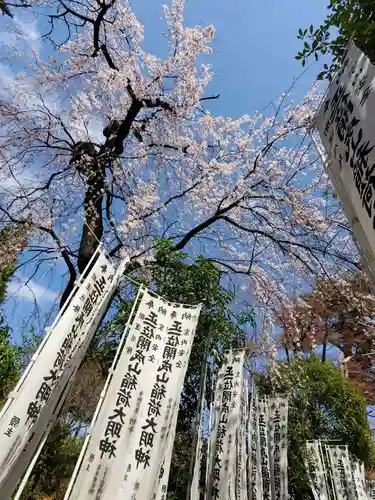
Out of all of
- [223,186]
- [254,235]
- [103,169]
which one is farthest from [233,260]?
[103,169]

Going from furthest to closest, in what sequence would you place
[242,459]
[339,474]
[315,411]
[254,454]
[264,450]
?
[315,411] → [339,474] → [264,450] → [254,454] → [242,459]

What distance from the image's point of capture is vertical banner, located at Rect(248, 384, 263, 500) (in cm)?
555

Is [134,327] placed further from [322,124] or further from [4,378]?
[4,378]

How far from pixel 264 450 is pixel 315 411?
3.90 m

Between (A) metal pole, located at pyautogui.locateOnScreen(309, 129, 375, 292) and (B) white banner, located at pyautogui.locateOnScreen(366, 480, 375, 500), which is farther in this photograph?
(B) white banner, located at pyautogui.locateOnScreen(366, 480, 375, 500)

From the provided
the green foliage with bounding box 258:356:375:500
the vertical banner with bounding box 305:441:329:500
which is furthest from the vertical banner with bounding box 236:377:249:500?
the vertical banner with bounding box 305:441:329:500

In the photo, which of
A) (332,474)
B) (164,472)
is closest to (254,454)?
(164,472)

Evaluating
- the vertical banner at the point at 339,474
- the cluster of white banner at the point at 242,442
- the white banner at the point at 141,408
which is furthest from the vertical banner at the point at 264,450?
the white banner at the point at 141,408

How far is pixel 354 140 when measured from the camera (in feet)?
7.97

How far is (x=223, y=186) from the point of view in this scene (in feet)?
24.2

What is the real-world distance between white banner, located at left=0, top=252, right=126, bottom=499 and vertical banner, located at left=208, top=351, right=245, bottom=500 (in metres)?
2.23

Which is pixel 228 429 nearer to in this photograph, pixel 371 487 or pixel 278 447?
pixel 278 447

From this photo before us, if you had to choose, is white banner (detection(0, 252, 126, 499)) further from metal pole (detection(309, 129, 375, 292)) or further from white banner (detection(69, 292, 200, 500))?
metal pole (detection(309, 129, 375, 292))

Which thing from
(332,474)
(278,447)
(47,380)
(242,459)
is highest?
(332,474)
